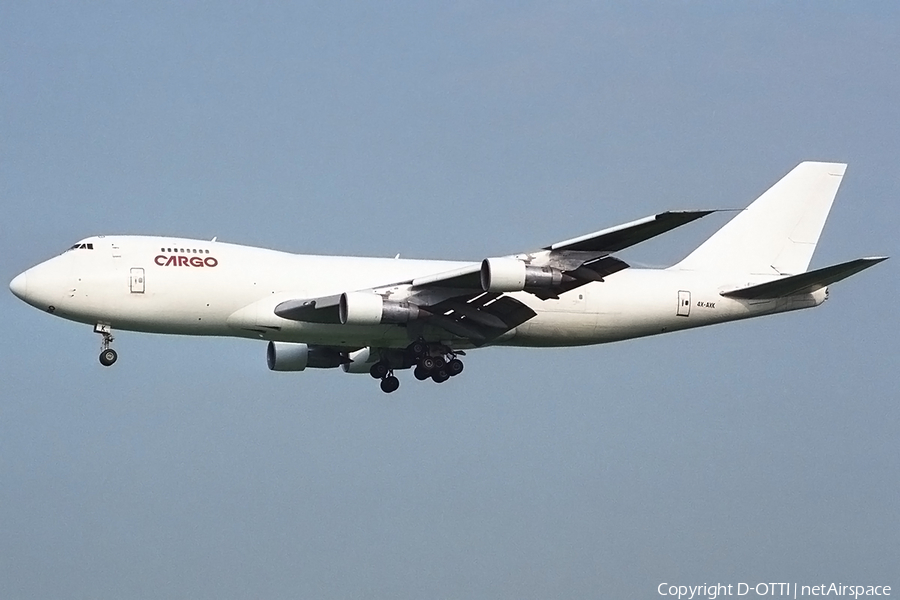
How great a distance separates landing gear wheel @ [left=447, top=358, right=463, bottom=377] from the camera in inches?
1870

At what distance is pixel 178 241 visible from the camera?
45281mm

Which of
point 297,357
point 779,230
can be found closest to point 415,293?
point 297,357

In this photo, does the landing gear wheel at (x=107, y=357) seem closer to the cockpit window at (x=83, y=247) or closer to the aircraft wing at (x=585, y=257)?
the cockpit window at (x=83, y=247)

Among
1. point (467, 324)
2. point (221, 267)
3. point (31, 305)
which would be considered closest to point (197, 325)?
point (221, 267)

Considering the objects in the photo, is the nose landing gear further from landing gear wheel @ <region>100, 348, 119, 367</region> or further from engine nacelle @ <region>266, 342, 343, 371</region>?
landing gear wheel @ <region>100, 348, 119, 367</region>

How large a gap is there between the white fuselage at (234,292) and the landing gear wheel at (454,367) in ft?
1.95

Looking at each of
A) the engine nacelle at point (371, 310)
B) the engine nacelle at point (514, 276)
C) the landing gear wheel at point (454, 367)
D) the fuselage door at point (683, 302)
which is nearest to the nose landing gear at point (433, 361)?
the landing gear wheel at point (454, 367)

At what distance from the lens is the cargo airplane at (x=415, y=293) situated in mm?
43938

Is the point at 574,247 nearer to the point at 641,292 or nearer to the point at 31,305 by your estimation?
the point at 641,292

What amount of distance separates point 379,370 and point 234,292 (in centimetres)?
750

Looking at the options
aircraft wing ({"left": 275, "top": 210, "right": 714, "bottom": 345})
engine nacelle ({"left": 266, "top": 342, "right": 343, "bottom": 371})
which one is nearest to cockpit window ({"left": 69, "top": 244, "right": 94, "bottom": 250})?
aircraft wing ({"left": 275, "top": 210, "right": 714, "bottom": 345})

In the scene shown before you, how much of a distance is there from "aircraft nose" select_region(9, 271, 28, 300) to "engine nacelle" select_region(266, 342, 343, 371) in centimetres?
941

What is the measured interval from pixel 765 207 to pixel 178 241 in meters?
20.8

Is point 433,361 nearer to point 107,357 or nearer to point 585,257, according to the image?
point 585,257
